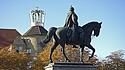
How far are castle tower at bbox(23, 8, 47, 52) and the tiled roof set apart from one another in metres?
10.6

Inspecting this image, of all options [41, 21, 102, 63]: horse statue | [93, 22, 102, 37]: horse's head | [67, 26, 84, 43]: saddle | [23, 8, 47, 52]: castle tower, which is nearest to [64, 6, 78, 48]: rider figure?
[67, 26, 84, 43]: saddle

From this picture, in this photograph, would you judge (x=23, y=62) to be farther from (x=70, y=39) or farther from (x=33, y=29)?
(x=33, y=29)

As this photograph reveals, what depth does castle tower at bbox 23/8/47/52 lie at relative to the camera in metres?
89.6

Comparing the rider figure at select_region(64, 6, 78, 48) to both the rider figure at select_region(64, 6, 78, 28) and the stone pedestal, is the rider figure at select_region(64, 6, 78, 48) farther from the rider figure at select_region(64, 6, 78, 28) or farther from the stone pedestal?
the stone pedestal

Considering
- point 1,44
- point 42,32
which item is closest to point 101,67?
point 42,32

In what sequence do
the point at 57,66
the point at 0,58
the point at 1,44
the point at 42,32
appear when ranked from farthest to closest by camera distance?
the point at 1,44, the point at 42,32, the point at 0,58, the point at 57,66

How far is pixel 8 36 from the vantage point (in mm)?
104312

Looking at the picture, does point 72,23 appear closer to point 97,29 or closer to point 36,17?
point 97,29

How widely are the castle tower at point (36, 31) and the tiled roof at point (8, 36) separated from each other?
10592 millimetres

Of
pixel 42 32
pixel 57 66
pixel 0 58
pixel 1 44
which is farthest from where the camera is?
pixel 1 44

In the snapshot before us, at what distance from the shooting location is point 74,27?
21.2m

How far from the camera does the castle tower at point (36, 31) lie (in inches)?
3526

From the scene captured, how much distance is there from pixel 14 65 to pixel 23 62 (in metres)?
1.79

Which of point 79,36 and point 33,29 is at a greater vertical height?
point 33,29
